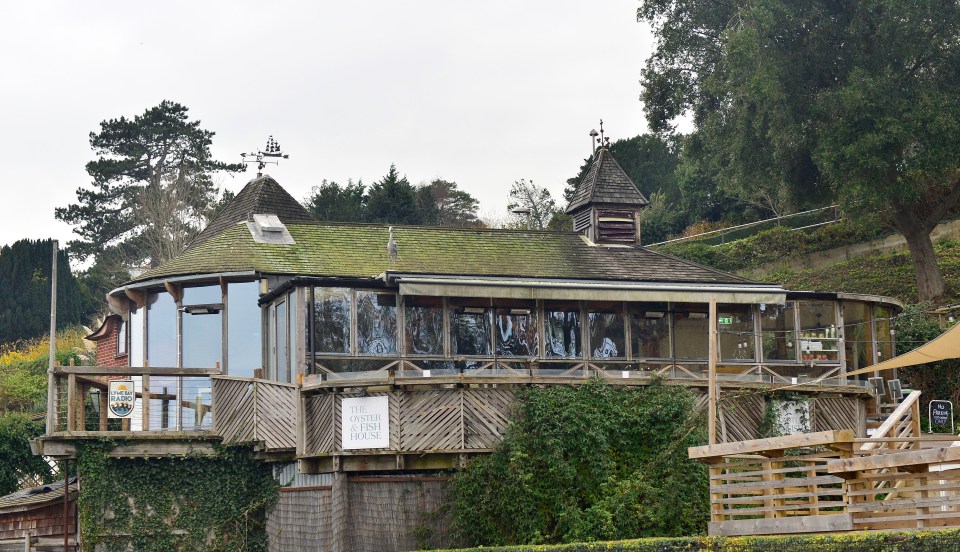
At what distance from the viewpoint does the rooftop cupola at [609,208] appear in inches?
1163

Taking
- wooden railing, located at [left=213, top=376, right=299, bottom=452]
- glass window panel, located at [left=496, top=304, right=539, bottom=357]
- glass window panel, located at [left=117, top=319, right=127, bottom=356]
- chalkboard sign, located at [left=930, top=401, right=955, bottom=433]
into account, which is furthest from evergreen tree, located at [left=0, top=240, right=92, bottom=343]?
chalkboard sign, located at [left=930, top=401, right=955, bottom=433]

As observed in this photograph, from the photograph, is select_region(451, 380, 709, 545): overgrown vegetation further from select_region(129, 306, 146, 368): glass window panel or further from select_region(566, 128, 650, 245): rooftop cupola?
select_region(129, 306, 146, 368): glass window panel

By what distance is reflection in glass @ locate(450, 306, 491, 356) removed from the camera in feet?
79.9

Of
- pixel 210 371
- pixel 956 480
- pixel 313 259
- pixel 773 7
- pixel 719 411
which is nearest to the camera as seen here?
pixel 956 480

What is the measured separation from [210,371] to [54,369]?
9.63ft

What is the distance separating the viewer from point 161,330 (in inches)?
1062

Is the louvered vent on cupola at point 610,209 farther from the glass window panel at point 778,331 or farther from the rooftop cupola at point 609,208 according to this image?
the glass window panel at point 778,331

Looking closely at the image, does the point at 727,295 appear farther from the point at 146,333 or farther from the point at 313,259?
the point at 146,333

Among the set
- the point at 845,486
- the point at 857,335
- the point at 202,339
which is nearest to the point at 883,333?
the point at 857,335

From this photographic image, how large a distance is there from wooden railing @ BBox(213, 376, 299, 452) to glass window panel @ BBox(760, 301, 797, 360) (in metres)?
9.66

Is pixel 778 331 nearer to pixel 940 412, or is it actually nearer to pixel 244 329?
pixel 940 412

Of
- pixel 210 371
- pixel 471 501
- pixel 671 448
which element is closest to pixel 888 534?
pixel 671 448

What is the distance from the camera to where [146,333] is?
89.4 feet

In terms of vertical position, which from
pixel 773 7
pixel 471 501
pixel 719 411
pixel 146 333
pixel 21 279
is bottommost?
pixel 471 501
